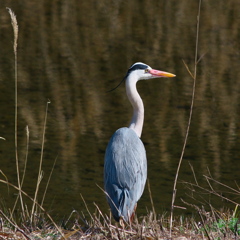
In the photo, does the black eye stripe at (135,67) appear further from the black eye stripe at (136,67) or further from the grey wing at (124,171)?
the grey wing at (124,171)

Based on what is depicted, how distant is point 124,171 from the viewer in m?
4.67

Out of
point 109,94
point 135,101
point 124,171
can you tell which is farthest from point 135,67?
point 109,94

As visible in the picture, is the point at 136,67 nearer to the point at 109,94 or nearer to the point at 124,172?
the point at 124,172

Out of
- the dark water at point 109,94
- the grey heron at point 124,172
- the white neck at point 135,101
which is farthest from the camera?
the dark water at point 109,94

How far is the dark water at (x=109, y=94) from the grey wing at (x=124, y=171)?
3.72ft

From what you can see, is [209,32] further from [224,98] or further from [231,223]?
[231,223]

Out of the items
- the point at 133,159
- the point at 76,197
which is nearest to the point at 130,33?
the point at 76,197

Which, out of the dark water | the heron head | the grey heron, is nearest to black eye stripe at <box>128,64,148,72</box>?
the heron head

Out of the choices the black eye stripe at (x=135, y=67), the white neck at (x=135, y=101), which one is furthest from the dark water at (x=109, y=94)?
the black eye stripe at (x=135, y=67)

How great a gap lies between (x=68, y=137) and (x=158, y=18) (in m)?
6.85

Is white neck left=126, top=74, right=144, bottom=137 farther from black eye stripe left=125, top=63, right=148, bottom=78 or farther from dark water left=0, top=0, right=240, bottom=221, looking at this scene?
dark water left=0, top=0, right=240, bottom=221

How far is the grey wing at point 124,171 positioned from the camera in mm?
4492

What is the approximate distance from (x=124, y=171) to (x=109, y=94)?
179 inches

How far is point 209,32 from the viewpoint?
1291 cm
